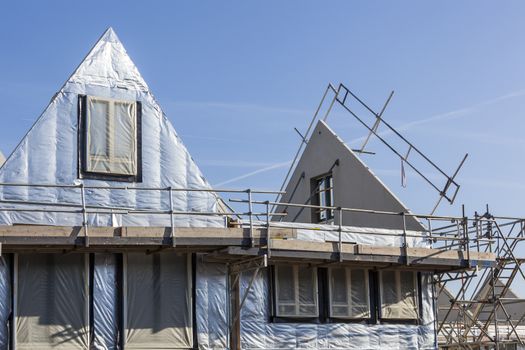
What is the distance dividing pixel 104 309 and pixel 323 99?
41.6 feet

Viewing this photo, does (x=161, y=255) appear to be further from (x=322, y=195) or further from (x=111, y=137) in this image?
(x=322, y=195)

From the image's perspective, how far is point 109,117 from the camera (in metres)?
25.2

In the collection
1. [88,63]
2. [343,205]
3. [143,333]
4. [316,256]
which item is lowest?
[143,333]

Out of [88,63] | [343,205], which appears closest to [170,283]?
[88,63]

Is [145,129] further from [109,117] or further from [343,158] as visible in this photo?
[343,158]

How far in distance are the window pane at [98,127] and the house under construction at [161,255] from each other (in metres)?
0.03

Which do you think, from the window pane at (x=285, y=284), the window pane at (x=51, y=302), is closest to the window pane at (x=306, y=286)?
the window pane at (x=285, y=284)

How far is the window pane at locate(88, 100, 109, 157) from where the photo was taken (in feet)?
81.7

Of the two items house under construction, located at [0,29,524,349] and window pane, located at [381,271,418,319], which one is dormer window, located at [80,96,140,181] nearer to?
house under construction, located at [0,29,524,349]

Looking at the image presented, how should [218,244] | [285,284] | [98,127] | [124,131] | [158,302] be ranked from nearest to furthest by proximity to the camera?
[218,244] < [158,302] < [98,127] < [124,131] < [285,284]

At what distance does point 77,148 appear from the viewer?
80.9 feet

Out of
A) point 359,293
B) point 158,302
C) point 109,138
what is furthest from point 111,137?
point 359,293

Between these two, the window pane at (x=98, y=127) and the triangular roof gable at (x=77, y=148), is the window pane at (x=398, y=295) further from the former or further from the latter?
the window pane at (x=98, y=127)

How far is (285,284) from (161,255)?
3.49 meters
